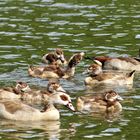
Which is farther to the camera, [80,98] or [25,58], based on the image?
[25,58]

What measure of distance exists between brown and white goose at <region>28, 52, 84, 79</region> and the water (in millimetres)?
233

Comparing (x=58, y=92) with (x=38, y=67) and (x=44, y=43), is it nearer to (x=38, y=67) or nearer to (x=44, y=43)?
(x=38, y=67)

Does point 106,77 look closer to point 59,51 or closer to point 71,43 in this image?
point 59,51

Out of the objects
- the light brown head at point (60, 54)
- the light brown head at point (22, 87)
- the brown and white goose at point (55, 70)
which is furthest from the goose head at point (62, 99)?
the light brown head at point (60, 54)

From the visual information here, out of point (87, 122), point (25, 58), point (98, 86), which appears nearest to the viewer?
point (87, 122)

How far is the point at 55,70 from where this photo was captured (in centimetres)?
2420

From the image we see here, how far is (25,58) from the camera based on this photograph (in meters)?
25.6

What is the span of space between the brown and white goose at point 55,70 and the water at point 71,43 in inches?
9.2

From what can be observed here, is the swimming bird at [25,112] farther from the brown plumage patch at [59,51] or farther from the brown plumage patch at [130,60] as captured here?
the brown plumage patch at [130,60]

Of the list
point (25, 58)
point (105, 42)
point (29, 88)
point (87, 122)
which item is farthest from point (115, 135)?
point (105, 42)

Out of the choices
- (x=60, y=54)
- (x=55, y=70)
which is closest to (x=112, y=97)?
(x=55, y=70)

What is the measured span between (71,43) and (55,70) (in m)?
3.74

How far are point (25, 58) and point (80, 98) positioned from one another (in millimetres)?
6004

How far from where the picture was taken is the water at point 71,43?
1745 centimetres
